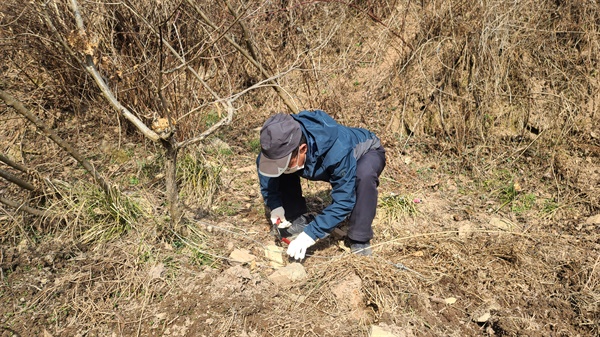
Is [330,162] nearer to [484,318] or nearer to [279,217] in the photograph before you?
[279,217]

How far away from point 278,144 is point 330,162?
36cm

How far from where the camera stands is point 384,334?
7.23 ft

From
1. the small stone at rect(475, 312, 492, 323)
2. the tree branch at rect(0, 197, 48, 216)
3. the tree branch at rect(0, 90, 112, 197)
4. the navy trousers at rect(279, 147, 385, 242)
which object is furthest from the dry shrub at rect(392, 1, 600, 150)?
the tree branch at rect(0, 197, 48, 216)

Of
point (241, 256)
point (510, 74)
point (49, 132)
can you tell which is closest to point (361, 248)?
point (241, 256)

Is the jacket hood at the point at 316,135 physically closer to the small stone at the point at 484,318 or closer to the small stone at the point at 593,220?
the small stone at the point at 484,318

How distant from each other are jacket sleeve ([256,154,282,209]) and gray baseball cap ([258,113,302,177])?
49 centimetres

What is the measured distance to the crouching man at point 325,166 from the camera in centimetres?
234

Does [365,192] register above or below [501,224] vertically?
above

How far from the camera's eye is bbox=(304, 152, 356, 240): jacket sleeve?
2521mm

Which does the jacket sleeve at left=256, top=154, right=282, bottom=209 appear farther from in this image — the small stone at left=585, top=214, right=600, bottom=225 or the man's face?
the small stone at left=585, top=214, right=600, bottom=225

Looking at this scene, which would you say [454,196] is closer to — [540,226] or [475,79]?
[540,226]

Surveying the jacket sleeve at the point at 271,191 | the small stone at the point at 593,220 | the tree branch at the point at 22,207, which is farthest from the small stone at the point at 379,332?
the tree branch at the point at 22,207

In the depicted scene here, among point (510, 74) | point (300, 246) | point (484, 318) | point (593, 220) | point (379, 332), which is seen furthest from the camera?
point (510, 74)

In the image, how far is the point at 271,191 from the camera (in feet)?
9.54
